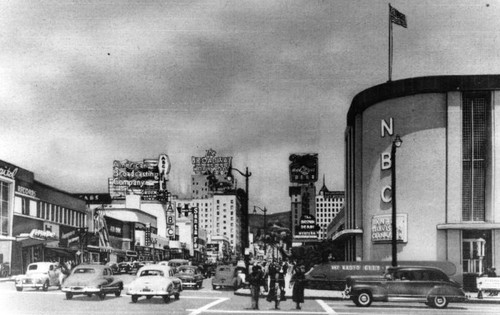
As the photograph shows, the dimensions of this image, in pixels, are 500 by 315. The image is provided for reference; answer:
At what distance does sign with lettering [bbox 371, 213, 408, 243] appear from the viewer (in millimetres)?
49531

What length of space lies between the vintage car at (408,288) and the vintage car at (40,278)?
16341mm

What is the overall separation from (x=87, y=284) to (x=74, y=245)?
55.2m

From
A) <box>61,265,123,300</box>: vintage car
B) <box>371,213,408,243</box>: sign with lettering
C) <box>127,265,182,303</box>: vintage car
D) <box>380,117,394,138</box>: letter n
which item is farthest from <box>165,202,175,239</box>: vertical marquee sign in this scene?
<box>127,265,182,303</box>: vintage car

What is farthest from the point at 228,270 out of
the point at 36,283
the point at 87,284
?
the point at 87,284

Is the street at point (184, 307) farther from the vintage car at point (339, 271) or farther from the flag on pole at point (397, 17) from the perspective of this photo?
the flag on pole at point (397, 17)

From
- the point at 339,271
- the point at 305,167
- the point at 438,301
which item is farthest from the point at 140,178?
the point at 438,301

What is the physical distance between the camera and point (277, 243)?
14738 centimetres

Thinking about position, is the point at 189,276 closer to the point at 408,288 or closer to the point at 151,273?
the point at 151,273

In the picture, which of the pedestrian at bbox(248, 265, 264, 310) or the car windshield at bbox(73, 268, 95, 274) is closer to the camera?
the pedestrian at bbox(248, 265, 264, 310)

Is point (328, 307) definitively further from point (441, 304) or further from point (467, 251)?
point (467, 251)

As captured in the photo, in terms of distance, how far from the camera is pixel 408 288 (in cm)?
2822

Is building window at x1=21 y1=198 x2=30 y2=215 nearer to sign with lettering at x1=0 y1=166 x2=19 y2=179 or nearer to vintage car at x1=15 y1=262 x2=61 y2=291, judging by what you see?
sign with lettering at x1=0 y1=166 x2=19 y2=179

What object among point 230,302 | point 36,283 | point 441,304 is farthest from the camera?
point 36,283

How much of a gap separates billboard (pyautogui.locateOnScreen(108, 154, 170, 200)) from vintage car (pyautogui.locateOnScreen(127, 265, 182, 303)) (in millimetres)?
135275
